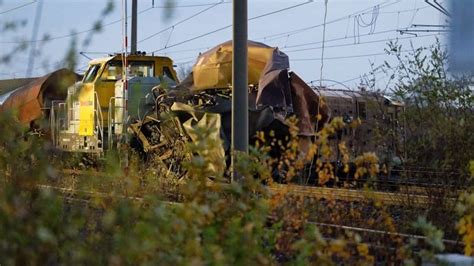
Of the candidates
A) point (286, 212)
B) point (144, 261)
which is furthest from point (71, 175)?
point (144, 261)

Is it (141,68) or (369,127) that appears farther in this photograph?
(141,68)

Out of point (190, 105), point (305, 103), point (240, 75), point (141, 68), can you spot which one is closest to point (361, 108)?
point (305, 103)

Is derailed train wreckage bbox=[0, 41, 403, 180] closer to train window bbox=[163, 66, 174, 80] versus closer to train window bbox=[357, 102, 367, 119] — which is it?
train window bbox=[357, 102, 367, 119]

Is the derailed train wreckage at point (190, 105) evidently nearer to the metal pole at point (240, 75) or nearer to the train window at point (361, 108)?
the train window at point (361, 108)

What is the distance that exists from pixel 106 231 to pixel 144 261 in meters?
0.38

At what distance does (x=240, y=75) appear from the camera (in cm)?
987

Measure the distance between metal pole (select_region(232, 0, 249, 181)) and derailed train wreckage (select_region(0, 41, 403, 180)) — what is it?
2.51 metres

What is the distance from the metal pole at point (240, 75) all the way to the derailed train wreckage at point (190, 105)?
8.25 feet

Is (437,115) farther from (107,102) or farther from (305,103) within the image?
(107,102)

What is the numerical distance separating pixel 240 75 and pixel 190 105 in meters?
4.75

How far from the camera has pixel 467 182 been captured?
876 cm

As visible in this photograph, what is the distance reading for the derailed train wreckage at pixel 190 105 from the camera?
14.0 metres

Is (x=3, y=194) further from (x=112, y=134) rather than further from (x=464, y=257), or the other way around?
(x=112, y=134)

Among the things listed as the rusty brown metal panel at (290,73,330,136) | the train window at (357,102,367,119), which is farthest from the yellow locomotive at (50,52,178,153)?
the train window at (357,102,367,119)
